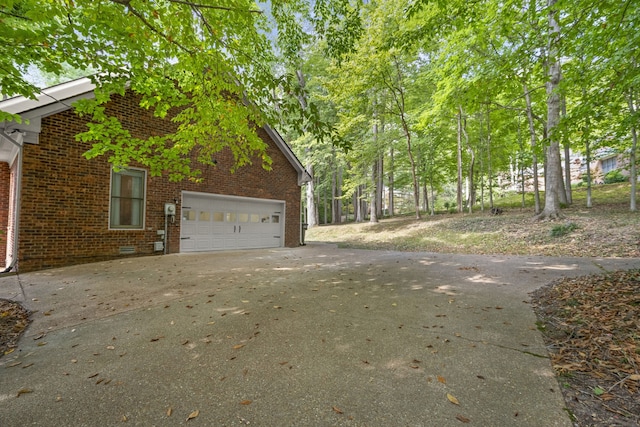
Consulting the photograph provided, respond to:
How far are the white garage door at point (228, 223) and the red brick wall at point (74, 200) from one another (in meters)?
0.49

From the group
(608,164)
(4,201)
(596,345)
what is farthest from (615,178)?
(4,201)

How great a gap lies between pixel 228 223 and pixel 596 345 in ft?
33.8

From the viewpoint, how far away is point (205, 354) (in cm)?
264

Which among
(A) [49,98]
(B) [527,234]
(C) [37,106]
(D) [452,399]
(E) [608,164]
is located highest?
(E) [608,164]

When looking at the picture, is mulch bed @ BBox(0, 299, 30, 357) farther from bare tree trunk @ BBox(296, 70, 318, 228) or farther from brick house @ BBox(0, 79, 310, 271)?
bare tree trunk @ BBox(296, 70, 318, 228)

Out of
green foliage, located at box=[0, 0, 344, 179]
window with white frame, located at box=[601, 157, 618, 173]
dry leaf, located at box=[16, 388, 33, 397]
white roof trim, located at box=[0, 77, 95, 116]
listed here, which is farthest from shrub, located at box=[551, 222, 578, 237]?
window with white frame, located at box=[601, 157, 618, 173]

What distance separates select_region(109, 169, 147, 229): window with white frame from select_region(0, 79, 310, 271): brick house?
0.02 m

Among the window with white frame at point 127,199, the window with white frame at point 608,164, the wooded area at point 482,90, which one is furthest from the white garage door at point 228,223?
the window with white frame at point 608,164

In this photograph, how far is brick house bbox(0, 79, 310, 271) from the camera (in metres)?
6.51

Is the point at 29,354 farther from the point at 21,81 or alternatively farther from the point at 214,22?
the point at 214,22

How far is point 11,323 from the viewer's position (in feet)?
11.2

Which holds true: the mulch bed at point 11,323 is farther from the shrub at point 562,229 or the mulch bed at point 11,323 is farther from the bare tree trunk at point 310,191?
the bare tree trunk at point 310,191

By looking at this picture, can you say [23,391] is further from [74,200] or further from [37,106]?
[37,106]

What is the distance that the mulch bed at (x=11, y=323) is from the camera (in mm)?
2885
